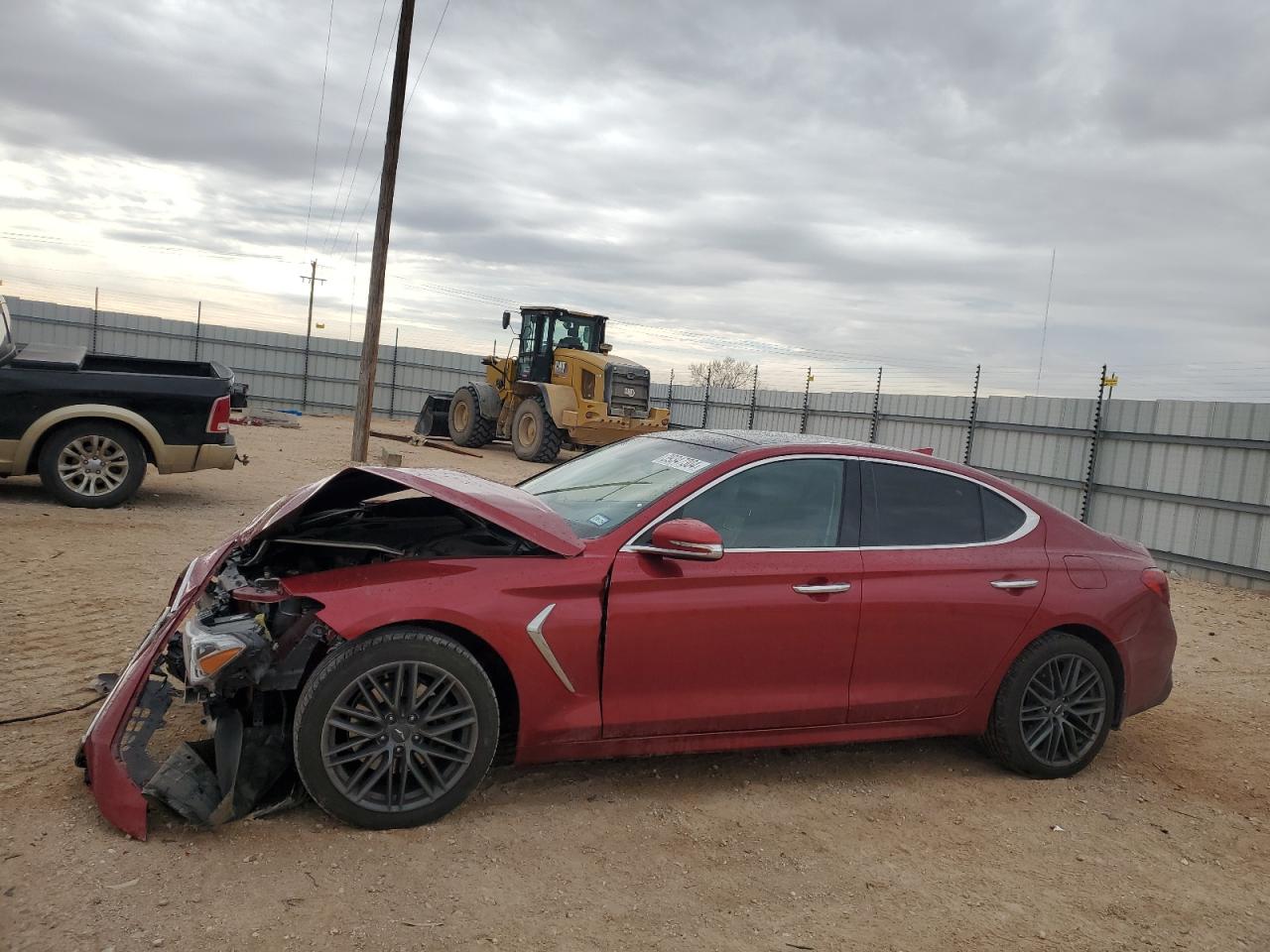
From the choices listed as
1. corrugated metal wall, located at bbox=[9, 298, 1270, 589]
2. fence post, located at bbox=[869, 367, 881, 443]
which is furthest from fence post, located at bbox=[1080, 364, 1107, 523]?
fence post, located at bbox=[869, 367, 881, 443]

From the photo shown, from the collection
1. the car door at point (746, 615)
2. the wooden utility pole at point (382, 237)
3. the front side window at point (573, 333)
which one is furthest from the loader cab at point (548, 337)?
the car door at point (746, 615)

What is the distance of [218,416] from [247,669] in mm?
6695

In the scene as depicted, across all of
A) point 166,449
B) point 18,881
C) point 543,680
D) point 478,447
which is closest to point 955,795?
point 543,680

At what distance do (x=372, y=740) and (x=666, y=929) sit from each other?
1.15 m

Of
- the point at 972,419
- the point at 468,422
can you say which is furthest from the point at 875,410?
the point at 468,422

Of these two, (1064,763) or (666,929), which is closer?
(666,929)

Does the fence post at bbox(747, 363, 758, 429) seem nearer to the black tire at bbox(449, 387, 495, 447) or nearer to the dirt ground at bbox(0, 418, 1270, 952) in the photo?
the black tire at bbox(449, 387, 495, 447)

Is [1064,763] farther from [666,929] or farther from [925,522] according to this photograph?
[666,929]

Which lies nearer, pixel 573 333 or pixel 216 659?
pixel 216 659

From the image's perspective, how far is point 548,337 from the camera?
69.7 ft

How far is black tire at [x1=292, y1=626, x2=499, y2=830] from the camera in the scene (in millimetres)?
3320

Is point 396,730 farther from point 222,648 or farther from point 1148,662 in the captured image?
point 1148,662

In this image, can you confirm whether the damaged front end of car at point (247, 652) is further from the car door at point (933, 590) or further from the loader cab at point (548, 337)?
the loader cab at point (548, 337)

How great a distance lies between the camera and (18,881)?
289cm
